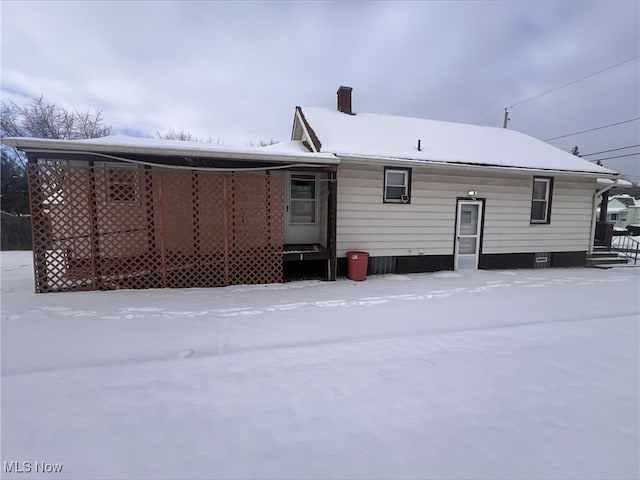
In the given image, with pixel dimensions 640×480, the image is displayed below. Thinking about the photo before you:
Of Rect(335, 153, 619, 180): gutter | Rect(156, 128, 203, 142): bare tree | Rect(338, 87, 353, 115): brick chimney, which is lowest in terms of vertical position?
Rect(335, 153, 619, 180): gutter

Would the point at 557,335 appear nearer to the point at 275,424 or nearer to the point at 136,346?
the point at 275,424

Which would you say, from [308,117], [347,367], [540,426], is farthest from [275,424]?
[308,117]

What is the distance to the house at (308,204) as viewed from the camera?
5.41 metres

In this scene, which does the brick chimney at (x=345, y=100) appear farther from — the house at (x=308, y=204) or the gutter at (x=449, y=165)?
the gutter at (x=449, y=165)

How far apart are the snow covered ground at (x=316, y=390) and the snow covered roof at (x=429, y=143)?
412 centimetres

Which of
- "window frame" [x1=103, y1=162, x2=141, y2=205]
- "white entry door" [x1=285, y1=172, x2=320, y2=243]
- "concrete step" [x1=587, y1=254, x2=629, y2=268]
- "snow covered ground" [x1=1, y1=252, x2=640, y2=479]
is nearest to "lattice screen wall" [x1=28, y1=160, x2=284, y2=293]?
"window frame" [x1=103, y1=162, x2=141, y2=205]

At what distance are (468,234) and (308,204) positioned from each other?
457cm

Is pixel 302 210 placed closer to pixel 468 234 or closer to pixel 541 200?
pixel 468 234

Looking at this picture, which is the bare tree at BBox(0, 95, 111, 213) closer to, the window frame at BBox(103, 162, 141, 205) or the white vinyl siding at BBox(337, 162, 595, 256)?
the window frame at BBox(103, 162, 141, 205)

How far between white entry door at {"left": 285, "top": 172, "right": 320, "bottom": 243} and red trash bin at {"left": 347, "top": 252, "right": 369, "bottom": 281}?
4.96 feet

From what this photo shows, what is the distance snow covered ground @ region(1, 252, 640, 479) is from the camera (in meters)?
1.81

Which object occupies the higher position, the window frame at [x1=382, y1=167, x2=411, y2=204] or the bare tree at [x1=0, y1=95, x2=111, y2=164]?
the bare tree at [x1=0, y1=95, x2=111, y2=164]

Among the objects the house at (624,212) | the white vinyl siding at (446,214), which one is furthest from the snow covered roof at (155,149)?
the house at (624,212)

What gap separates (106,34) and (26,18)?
1802 mm
